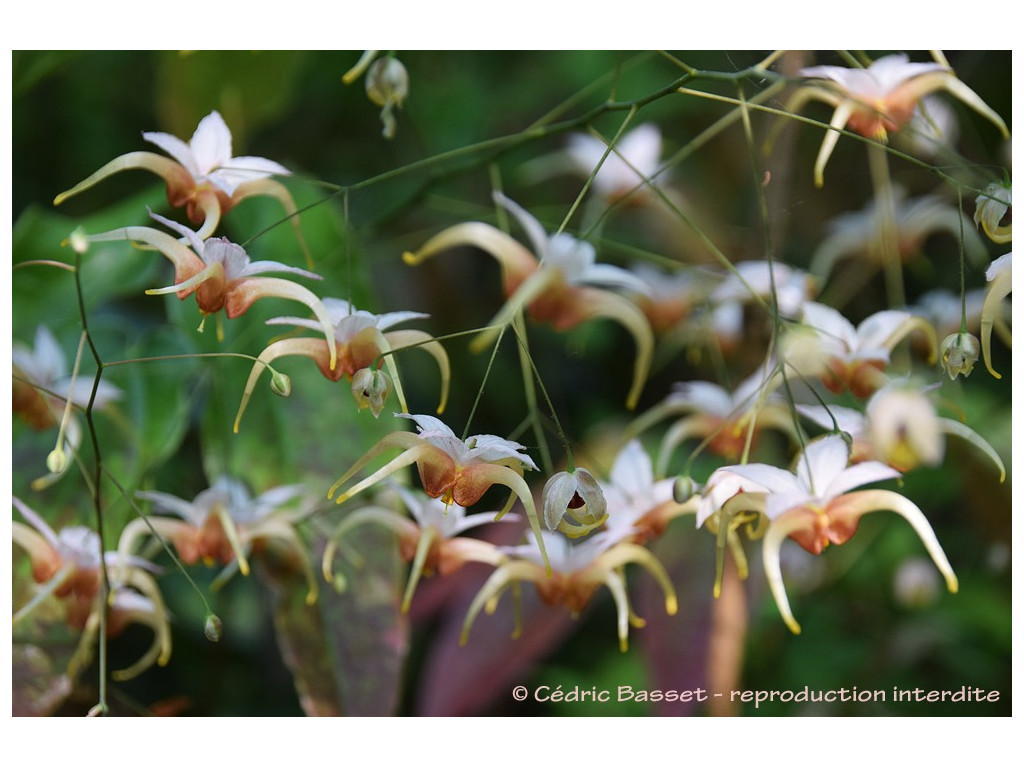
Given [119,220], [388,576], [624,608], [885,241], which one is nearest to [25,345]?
[119,220]

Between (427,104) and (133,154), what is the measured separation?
0.39m

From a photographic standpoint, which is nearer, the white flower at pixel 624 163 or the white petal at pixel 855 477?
the white petal at pixel 855 477

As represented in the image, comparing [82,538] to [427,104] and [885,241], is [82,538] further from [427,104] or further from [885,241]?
[885,241]

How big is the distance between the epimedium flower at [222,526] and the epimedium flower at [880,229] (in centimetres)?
40

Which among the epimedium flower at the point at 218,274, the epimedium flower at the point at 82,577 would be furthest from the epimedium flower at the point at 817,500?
the epimedium flower at the point at 82,577

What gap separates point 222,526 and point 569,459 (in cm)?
23

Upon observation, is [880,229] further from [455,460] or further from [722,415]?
[455,460]

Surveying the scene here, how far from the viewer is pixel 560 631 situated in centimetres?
72

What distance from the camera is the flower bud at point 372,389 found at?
45cm

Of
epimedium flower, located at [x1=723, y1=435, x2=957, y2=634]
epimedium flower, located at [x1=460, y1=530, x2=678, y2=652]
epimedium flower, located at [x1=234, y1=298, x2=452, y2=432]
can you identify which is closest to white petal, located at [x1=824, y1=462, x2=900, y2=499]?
epimedium flower, located at [x1=723, y1=435, x2=957, y2=634]

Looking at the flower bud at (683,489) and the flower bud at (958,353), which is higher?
the flower bud at (958,353)

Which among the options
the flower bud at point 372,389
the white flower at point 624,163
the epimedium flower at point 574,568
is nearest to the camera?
the flower bud at point 372,389

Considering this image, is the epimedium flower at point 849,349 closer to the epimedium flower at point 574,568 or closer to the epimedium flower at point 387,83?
the epimedium flower at point 574,568

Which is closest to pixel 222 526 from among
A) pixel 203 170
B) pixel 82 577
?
pixel 82 577
